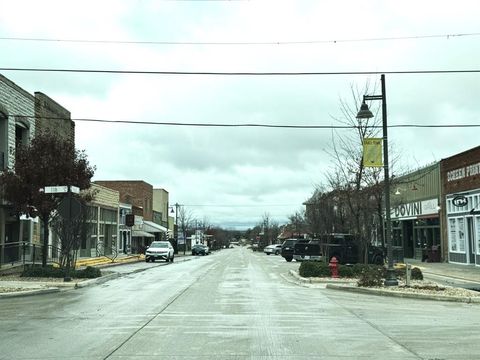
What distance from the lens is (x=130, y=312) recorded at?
42.0 feet

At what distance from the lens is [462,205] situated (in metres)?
31.9

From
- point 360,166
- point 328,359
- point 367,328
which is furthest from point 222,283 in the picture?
point 328,359

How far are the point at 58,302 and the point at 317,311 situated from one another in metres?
6.87

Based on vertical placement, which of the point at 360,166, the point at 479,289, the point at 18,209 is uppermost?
the point at 360,166

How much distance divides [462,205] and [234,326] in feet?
81.0

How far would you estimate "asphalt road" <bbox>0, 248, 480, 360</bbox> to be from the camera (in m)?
8.31

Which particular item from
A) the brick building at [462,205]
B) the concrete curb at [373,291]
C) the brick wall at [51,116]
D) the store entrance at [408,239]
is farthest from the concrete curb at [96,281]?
the store entrance at [408,239]

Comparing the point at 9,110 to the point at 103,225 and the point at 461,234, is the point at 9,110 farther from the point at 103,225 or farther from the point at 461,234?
the point at 461,234

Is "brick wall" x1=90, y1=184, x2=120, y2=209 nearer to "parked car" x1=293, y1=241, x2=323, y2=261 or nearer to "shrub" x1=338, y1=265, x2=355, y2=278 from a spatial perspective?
"parked car" x1=293, y1=241, x2=323, y2=261

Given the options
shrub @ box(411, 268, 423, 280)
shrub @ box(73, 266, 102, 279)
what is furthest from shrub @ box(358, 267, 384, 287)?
shrub @ box(73, 266, 102, 279)

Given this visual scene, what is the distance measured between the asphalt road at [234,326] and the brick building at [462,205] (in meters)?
16.7

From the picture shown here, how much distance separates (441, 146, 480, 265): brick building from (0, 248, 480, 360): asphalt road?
54.7 feet

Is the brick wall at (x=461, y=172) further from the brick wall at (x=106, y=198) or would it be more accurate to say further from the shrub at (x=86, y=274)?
the brick wall at (x=106, y=198)

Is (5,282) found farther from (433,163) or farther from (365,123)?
(433,163)
